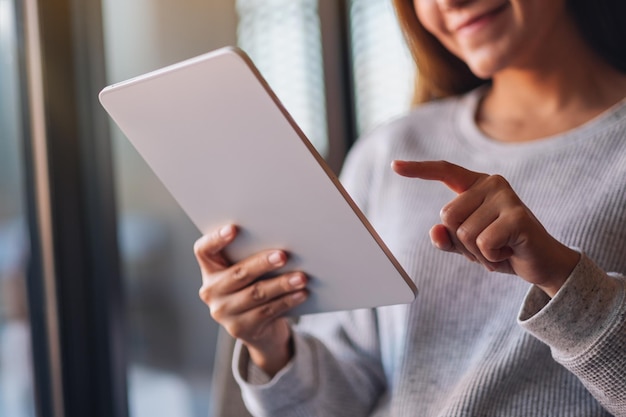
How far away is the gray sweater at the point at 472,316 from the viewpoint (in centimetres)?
74

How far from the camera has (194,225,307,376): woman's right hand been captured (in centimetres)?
83

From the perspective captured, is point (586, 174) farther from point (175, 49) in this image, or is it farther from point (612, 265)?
point (175, 49)

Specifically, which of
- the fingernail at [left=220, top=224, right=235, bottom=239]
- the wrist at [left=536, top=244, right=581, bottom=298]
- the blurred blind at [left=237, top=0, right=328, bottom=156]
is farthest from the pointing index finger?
the blurred blind at [left=237, top=0, right=328, bottom=156]

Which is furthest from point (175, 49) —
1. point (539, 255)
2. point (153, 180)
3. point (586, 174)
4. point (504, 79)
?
Result: point (539, 255)

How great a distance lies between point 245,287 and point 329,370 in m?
0.24

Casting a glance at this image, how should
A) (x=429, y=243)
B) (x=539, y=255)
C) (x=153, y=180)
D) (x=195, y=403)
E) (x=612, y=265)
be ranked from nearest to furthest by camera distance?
(x=539, y=255), (x=612, y=265), (x=429, y=243), (x=153, y=180), (x=195, y=403)

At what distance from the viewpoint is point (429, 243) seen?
1013 millimetres

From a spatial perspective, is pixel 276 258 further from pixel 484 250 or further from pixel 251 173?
pixel 484 250

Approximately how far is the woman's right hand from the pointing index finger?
0.20 m

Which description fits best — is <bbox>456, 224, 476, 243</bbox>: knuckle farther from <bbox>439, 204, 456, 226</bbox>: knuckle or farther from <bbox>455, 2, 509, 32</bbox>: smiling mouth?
<bbox>455, 2, 509, 32</bbox>: smiling mouth

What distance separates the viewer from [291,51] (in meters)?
1.78

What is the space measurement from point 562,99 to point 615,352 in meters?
0.43

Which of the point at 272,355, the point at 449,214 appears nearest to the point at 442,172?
the point at 449,214

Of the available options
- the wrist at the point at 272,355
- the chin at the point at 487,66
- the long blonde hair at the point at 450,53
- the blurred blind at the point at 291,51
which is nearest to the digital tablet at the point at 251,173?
the wrist at the point at 272,355
